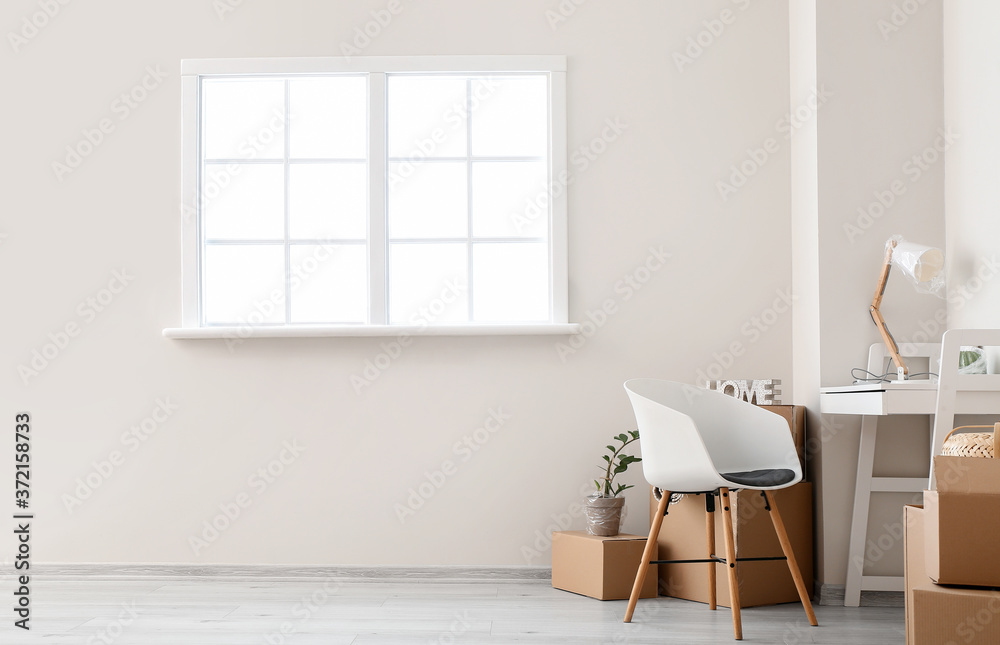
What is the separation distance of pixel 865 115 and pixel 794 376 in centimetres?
101

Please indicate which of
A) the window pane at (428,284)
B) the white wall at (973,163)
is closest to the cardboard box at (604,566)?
the window pane at (428,284)

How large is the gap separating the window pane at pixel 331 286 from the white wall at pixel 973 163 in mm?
2181

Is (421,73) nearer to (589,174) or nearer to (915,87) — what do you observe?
(589,174)

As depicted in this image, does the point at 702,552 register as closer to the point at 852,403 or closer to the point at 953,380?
the point at 852,403

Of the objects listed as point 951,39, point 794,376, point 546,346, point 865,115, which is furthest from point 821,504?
point 951,39

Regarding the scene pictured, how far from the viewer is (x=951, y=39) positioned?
8.95ft

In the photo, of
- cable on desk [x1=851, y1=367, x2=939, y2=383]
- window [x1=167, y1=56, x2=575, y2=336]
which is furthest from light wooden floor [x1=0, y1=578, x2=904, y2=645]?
window [x1=167, y1=56, x2=575, y2=336]

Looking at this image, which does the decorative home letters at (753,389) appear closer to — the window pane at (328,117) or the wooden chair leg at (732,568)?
the wooden chair leg at (732,568)

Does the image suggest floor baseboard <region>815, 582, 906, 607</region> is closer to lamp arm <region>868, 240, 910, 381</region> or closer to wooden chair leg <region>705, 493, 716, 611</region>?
wooden chair leg <region>705, 493, 716, 611</region>

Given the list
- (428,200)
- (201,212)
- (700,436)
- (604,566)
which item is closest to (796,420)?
(700,436)

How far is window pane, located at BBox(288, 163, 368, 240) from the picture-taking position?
10.7 ft

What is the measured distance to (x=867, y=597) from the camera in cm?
269

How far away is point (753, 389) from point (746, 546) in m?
0.57

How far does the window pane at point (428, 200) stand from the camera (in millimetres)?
3234
